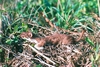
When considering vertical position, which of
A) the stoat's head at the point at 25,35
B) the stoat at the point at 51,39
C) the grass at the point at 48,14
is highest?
the grass at the point at 48,14

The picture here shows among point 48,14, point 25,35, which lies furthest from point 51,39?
point 48,14

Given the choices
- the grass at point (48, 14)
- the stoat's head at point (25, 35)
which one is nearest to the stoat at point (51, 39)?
the stoat's head at point (25, 35)

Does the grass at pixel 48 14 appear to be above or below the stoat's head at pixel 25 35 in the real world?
above

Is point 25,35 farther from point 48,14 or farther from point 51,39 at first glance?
point 48,14

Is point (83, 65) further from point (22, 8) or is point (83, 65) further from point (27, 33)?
point (22, 8)

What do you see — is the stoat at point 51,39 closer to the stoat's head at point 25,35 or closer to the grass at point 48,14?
the stoat's head at point 25,35

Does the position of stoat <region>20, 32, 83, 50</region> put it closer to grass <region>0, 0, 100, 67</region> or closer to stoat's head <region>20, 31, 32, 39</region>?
stoat's head <region>20, 31, 32, 39</region>

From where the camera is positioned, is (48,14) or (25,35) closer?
(25,35)

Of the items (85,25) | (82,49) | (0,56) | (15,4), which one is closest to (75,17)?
(85,25)
